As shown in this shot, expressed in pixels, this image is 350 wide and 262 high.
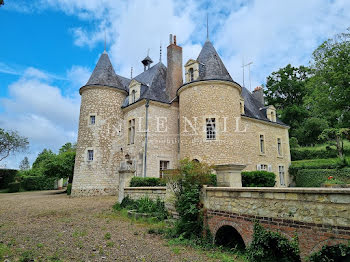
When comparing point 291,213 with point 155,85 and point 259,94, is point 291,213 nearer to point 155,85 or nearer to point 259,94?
point 155,85

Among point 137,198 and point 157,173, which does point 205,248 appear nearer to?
point 137,198

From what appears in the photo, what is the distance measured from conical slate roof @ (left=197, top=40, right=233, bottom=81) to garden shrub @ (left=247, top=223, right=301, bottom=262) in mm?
10319

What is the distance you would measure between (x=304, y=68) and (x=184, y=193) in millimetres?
31895

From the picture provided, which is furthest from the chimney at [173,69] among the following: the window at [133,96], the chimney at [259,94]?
the chimney at [259,94]

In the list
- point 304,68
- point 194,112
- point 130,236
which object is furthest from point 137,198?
point 304,68

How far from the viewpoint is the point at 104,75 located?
56.3ft

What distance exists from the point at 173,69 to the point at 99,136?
689 centimetres

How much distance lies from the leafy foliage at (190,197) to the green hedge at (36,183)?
25659mm

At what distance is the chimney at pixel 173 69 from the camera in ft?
52.5

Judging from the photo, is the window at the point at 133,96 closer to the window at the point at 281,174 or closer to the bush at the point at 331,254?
the window at the point at 281,174

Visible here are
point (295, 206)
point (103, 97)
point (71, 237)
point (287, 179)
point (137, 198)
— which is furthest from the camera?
point (287, 179)

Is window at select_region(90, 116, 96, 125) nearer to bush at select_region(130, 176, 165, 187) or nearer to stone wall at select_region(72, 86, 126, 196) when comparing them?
stone wall at select_region(72, 86, 126, 196)

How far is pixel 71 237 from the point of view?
5.48m

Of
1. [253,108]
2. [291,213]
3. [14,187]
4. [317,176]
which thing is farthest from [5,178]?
[317,176]
